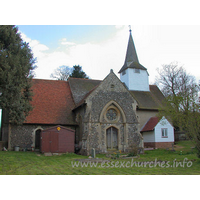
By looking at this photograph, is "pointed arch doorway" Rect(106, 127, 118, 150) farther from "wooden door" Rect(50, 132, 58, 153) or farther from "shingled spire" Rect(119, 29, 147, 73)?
"shingled spire" Rect(119, 29, 147, 73)

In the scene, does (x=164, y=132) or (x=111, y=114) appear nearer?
(x=111, y=114)

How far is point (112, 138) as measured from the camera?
21.2 meters

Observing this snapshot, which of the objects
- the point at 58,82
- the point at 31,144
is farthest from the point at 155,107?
the point at 31,144

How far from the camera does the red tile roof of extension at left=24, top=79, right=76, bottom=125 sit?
74.3 feet

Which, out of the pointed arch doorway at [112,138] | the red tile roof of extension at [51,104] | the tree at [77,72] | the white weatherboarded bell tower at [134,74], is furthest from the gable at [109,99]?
the tree at [77,72]

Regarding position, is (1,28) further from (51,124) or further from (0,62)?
(51,124)

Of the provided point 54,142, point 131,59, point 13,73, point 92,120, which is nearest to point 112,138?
point 92,120

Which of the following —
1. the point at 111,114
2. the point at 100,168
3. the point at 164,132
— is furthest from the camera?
the point at 164,132

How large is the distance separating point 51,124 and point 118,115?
705 centimetres

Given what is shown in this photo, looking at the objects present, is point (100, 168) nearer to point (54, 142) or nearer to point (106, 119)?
point (54, 142)

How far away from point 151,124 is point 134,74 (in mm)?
8901

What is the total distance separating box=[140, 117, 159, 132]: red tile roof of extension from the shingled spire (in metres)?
9.09

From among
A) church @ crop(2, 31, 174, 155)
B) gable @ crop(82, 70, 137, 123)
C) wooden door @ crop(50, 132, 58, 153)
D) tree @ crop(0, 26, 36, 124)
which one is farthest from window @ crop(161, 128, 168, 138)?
tree @ crop(0, 26, 36, 124)

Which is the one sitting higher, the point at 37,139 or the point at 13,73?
the point at 13,73
